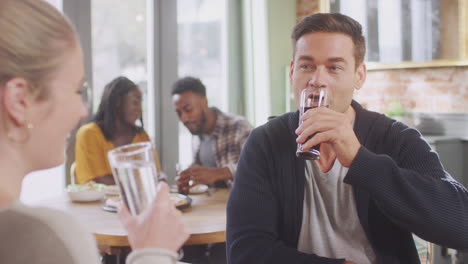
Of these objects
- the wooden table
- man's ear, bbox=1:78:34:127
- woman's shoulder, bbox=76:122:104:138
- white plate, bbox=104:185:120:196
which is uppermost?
man's ear, bbox=1:78:34:127

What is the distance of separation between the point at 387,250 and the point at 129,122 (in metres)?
2.33

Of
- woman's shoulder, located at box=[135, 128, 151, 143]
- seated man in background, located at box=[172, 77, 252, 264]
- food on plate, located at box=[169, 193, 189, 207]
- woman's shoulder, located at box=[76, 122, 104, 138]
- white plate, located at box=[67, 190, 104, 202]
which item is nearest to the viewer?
food on plate, located at box=[169, 193, 189, 207]

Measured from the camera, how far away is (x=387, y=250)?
1.35m

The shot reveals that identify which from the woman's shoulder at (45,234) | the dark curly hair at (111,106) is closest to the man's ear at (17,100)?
the woman's shoulder at (45,234)

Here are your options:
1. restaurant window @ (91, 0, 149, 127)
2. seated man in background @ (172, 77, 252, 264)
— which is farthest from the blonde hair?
restaurant window @ (91, 0, 149, 127)

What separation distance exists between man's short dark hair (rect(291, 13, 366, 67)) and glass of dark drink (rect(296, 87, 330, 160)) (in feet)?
0.91

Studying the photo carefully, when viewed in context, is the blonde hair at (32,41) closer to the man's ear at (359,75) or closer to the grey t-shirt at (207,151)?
the man's ear at (359,75)

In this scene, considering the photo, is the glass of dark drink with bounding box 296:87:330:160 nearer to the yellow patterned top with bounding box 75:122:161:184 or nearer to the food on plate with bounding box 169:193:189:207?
the food on plate with bounding box 169:193:189:207

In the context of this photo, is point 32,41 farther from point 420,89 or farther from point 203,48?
point 203,48

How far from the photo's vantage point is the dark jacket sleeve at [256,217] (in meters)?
1.32

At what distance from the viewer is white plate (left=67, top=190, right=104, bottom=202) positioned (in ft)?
7.82

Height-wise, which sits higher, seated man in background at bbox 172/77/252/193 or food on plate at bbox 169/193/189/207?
seated man in background at bbox 172/77/252/193

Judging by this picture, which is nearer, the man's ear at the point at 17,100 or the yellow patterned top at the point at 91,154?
the man's ear at the point at 17,100

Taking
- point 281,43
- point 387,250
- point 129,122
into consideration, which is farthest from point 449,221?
point 281,43
